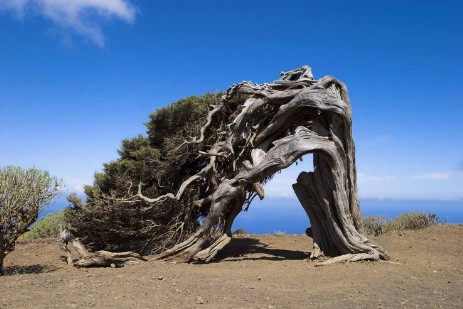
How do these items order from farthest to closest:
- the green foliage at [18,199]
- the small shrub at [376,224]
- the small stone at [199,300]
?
the small shrub at [376,224] → the green foliage at [18,199] → the small stone at [199,300]

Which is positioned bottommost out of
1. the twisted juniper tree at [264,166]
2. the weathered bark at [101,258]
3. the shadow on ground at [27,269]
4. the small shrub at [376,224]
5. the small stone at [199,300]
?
the small stone at [199,300]

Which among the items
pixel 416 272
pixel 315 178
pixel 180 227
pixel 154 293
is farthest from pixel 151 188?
pixel 416 272

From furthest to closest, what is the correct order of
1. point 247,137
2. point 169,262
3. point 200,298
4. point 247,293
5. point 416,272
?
point 247,137
point 169,262
point 416,272
point 247,293
point 200,298

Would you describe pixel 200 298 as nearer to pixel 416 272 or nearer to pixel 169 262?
pixel 169 262

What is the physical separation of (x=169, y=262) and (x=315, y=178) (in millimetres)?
4955

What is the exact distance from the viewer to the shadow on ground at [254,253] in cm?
1355

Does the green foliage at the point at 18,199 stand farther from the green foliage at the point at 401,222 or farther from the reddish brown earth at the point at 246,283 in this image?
the green foliage at the point at 401,222

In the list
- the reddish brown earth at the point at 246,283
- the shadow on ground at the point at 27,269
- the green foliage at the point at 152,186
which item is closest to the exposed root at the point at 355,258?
the reddish brown earth at the point at 246,283

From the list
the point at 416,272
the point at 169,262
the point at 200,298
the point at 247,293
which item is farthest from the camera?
the point at 169,262

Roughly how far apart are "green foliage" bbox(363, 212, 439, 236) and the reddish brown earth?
590 cm

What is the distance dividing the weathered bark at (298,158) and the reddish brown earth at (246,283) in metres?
0.87

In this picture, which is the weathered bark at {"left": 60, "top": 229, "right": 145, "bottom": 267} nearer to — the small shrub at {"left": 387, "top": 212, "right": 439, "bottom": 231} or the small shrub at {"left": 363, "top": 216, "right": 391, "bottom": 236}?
the small shrub at {"left": 363, "top": 216, "right": 391, "bottom": 236}

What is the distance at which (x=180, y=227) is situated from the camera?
46.5ft

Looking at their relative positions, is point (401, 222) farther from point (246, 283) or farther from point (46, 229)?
point (46, 229)
